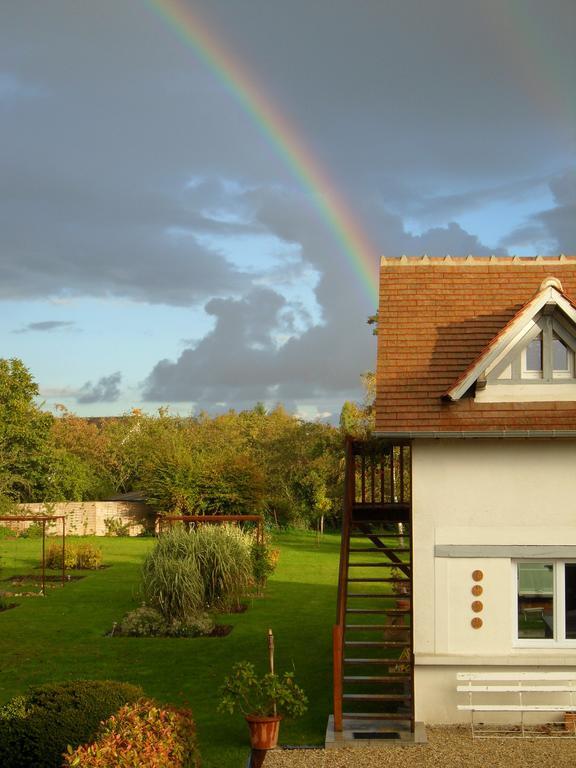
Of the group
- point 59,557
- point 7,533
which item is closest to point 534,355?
point 59,557

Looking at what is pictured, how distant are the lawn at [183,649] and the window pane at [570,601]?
3770mm

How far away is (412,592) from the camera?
12914 millimetres

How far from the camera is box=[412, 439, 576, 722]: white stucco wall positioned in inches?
503

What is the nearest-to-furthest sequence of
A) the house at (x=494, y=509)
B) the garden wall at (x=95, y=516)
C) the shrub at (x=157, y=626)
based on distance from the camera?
the house at (x=494, y=509) < the shrub at (x=157, y=626) < the garden wall at (x=95, y=516)

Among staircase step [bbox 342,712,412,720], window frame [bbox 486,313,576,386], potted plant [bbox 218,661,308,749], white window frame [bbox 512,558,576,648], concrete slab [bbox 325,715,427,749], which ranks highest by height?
window frame [bbox 486,313,576,386]

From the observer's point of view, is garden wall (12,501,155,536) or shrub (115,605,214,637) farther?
garden wall (12,501,155,536)

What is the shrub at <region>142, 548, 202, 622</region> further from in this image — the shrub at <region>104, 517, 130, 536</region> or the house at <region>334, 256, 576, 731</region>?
the shrub at <region>104, 517, 130, 536</region>

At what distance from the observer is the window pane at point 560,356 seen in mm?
13336

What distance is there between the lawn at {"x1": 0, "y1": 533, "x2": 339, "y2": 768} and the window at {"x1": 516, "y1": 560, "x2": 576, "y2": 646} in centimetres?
331

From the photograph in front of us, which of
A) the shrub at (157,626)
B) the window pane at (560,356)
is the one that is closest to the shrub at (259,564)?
the shrub at (157,626)

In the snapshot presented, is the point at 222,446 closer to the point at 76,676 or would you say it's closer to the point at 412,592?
the point at 76,676

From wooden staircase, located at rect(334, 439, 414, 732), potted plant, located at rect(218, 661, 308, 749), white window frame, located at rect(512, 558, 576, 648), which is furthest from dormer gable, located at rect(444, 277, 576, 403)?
potted plant, located at rect(218, 661, 308, 749)

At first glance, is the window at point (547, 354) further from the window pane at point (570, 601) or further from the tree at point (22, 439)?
the tree at point (22, 439)

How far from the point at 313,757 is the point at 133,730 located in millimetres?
3767
